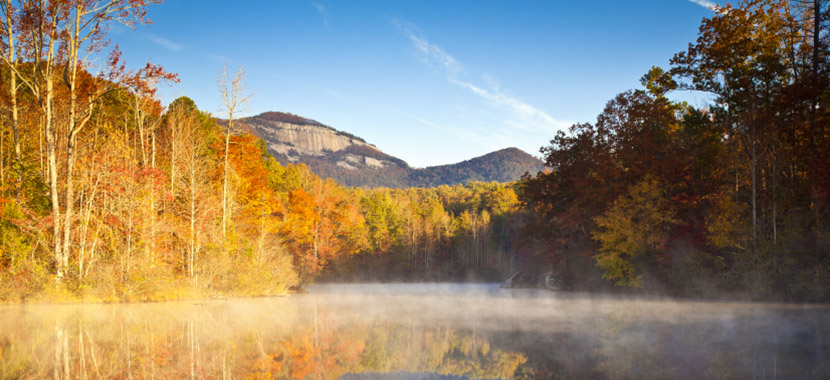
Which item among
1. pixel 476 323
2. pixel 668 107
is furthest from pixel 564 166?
pixel 476 323

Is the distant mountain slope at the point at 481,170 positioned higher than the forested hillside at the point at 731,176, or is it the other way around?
the distant mountain slope at the point at 481,170

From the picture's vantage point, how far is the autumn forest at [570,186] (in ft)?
57.9

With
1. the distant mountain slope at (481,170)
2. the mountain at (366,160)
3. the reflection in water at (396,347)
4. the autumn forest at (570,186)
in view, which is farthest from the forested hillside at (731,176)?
the distant mountain slope at (481,170)

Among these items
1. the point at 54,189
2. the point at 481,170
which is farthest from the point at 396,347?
the point at 481,170

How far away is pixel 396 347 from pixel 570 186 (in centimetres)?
2709

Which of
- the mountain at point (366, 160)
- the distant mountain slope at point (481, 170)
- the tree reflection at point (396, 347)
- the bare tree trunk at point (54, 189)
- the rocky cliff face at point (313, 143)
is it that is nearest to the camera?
the tree reflection at point (396, 347)

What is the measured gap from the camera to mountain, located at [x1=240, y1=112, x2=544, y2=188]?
141 m

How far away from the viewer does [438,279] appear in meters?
66.5

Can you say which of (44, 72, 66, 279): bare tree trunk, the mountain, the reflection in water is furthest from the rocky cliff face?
the reflection in water

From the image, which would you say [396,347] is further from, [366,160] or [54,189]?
[366,160]

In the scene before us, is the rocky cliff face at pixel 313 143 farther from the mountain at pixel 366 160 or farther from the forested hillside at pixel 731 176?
the forested hillside at pixel 731 176

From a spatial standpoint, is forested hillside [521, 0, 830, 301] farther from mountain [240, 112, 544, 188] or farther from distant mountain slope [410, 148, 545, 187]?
distant mountain slope [410, 148, 545, 187]

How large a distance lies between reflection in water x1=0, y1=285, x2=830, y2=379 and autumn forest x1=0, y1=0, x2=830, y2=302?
6.17 metres

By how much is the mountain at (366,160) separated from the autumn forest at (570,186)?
102928 millimetres
